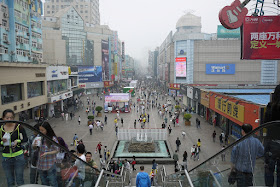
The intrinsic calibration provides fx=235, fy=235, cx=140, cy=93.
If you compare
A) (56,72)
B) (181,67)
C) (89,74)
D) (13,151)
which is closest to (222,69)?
(181,67)

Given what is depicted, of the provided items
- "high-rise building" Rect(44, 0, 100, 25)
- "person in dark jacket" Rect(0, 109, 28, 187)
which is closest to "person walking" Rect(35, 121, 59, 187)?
"person in dark jacket" Rect(0, 109, 28, 187)

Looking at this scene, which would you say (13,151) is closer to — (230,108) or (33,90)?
(230,108)

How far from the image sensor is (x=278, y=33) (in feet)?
47.1

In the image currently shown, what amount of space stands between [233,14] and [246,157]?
1173cm

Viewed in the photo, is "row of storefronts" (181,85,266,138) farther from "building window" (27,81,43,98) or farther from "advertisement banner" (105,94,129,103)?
"building window" (27,81,43,98)

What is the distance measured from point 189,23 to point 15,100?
74.6 m

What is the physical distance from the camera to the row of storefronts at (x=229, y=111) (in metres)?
15.9

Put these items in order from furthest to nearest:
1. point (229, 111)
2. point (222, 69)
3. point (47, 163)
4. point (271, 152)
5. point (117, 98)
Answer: point (222, 69) → point (117, 98) → point (229, 111) → point (47, 163) → point (271, 152)

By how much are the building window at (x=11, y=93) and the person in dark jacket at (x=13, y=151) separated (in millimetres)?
20182

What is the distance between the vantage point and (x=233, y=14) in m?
13.3

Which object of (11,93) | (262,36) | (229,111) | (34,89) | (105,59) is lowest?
(229,111)

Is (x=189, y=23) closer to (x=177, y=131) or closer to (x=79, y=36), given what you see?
(x=79, y=36)

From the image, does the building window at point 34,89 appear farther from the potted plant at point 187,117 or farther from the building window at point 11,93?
the potted plant at point 187,117

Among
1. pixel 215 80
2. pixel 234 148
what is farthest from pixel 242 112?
pixel 215 80
